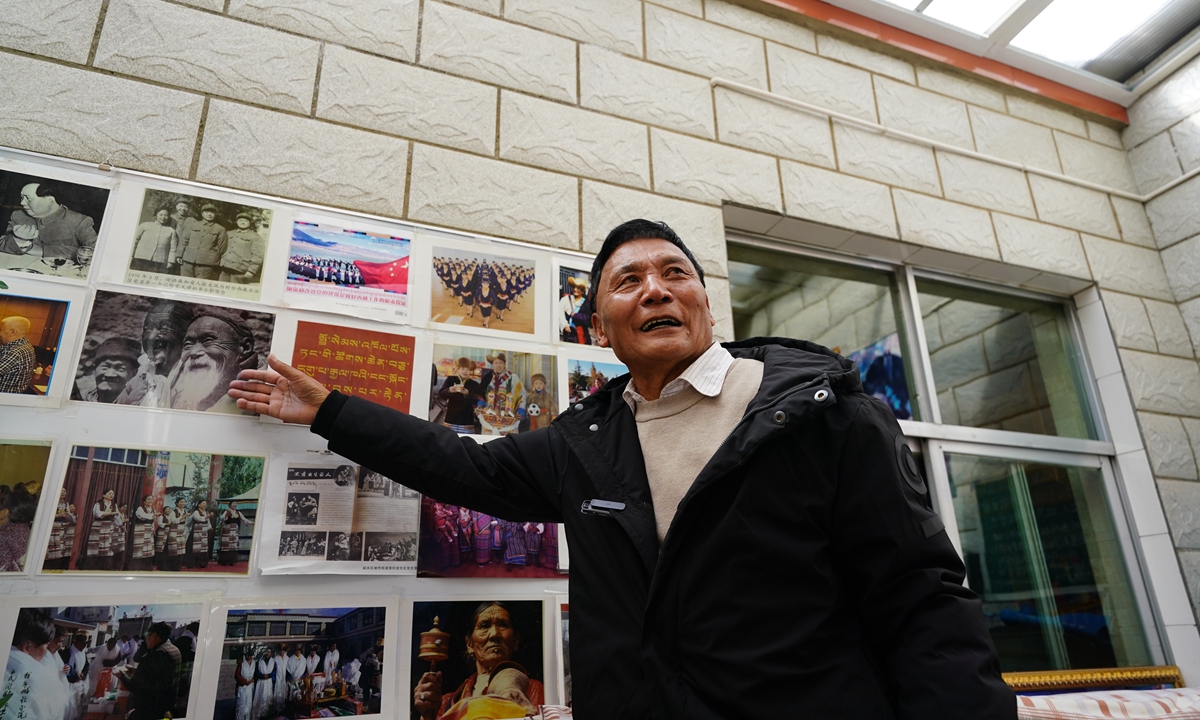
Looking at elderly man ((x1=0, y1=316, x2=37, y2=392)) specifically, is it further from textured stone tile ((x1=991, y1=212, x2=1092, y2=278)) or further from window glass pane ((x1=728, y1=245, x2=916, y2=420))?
textured stone tile ((x1=991, y1=212, x2=1092, y2=278))

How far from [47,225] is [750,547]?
64.5 inches

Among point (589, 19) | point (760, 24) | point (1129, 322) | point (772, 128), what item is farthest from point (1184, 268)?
point (589, 19)

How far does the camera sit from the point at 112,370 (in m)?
1.47

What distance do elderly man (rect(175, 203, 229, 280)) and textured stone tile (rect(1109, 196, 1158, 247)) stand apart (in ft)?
12.1

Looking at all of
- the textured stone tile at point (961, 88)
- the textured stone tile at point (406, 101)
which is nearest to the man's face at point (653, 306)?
the textured stone tile at point (406, 101)

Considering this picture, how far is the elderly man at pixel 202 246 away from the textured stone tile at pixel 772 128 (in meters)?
1.66

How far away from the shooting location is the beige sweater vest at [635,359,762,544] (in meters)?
1.22

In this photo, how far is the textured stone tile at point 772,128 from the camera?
250 cm

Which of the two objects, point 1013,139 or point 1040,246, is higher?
point 1013,139

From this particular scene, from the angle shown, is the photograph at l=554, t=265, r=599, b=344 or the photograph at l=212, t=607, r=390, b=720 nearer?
the photograph at l=212, t=607, r=390, b=720

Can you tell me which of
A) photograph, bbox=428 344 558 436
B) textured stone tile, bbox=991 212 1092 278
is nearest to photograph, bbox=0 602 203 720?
photograph, bbox=428 344 558 436

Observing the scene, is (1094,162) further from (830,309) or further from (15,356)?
(15,356)

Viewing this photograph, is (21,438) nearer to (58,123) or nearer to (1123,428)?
(58,123)

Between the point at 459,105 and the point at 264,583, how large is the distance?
1.41m
